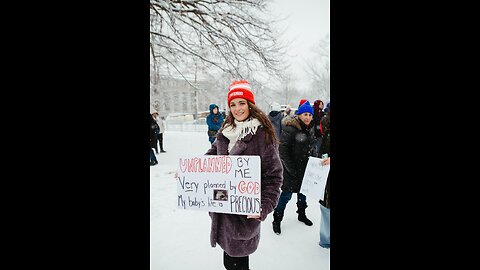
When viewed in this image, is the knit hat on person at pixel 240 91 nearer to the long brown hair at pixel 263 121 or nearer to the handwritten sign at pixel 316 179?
the long brown hair at pixel 263 121

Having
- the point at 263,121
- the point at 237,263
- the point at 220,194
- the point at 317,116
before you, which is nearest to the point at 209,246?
the point at 237,263

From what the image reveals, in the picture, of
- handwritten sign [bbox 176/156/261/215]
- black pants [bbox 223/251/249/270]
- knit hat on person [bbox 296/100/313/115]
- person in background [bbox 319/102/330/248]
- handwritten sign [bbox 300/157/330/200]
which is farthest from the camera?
knit hat on person [bbox 296/100/313/115]

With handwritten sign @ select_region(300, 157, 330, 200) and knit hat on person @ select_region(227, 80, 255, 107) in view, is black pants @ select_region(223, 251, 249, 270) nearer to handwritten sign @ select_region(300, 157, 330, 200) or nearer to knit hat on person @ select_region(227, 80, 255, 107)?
handwritten sign @ select_region(300, 157, 330, 200)

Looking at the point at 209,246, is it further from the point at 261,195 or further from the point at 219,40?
the point at 219,40

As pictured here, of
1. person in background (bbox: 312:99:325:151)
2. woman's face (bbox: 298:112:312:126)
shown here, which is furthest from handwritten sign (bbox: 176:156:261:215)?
person in background (bbox: 312:99:325:151)

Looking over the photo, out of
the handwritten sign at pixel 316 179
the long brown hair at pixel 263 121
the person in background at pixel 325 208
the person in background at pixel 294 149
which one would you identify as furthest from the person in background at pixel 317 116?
the long brown hair at pixel 263 121

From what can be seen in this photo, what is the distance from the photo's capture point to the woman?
1736 mm

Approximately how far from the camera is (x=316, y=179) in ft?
8.50

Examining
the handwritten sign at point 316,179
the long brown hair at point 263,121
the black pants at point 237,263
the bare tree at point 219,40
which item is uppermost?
the bare tree at point 219,40

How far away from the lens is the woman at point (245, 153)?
5.70 feet

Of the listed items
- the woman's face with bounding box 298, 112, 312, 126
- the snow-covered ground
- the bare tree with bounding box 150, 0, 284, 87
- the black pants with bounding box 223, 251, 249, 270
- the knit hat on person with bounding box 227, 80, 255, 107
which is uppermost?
the bare tree with bounding box 150, 0, 284, 87
